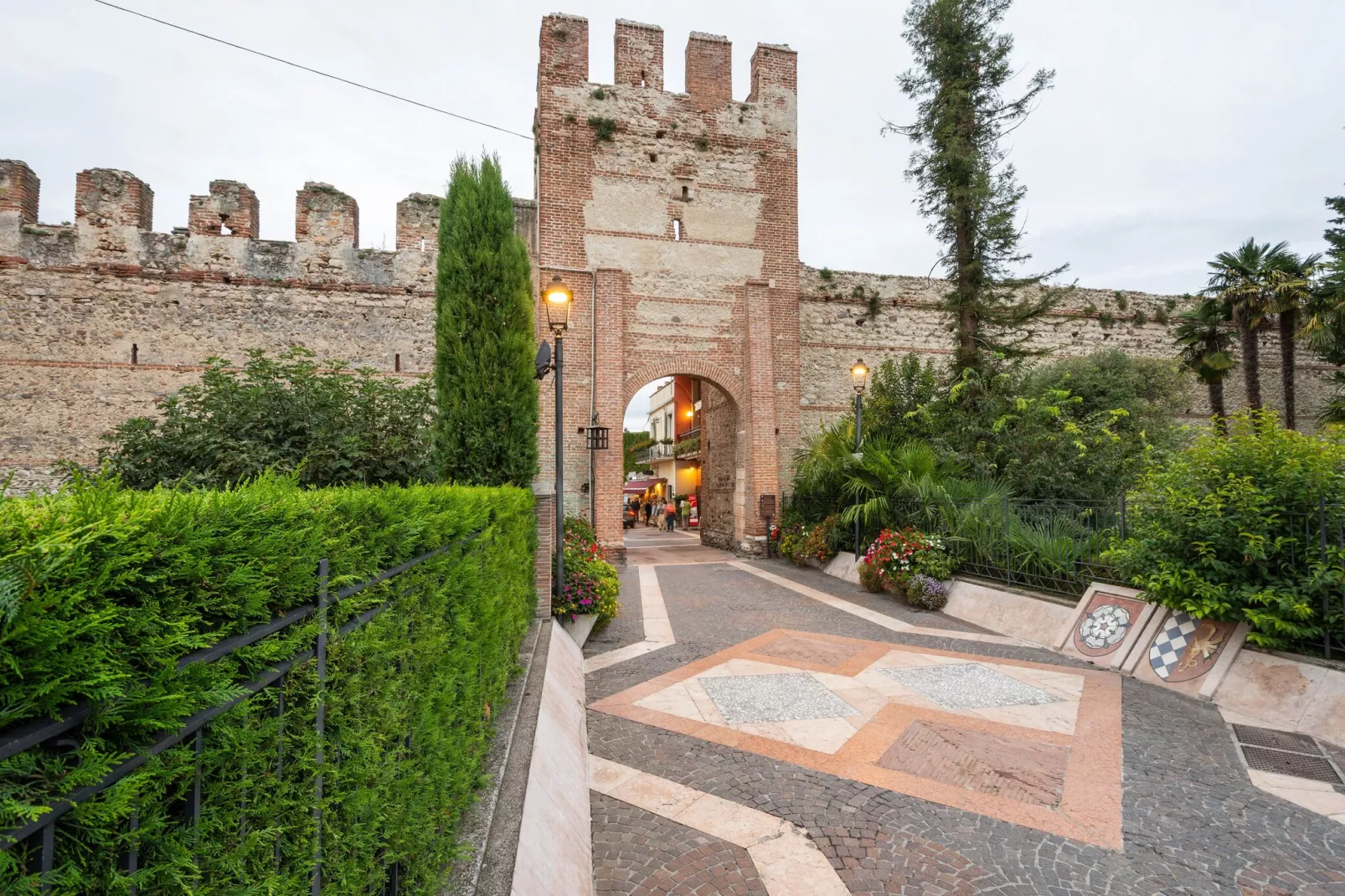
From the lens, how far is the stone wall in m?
15.8

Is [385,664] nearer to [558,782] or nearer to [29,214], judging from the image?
[558,782]

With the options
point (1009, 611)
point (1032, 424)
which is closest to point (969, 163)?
point (1032, 424)

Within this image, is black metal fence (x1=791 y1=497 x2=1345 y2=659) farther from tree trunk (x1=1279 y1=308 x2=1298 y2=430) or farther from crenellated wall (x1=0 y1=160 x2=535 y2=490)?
tree trunk (x1=1279 y1=308 x2=1298 y2=430)

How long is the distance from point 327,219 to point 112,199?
12.8 ft

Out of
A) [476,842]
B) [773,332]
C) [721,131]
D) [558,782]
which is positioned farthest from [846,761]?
[721,131]

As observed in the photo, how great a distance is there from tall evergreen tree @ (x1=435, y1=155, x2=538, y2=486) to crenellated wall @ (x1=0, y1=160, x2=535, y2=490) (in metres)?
7.88

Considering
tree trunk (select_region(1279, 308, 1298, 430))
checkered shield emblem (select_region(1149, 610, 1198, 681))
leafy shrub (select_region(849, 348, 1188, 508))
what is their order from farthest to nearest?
tree trunk (select_region(1279, 308, 1298, 430))
leafy shrub (select_region(849, 348, 1188, 508))
checkered shield emblem (select_region(1149, 610, 1198, 681))

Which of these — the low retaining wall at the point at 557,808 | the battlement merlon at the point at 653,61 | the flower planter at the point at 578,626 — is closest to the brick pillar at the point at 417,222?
the battlement merlon at the point at 653,61

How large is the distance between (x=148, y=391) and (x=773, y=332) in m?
13.8

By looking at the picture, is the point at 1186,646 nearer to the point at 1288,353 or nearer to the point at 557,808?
the point at 557,808

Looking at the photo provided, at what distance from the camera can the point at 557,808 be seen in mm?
2861

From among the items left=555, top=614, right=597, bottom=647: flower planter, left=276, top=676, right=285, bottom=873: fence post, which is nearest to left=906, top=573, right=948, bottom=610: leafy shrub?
left=555, top=614, right=597, bottom=647: flower planter

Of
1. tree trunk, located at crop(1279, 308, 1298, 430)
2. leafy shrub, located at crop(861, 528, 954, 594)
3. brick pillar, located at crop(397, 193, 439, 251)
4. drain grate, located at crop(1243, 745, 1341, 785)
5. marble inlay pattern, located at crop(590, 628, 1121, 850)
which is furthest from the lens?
tree trunk, located at crop(1279, 308, 1298, 430)

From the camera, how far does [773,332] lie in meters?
14.3
